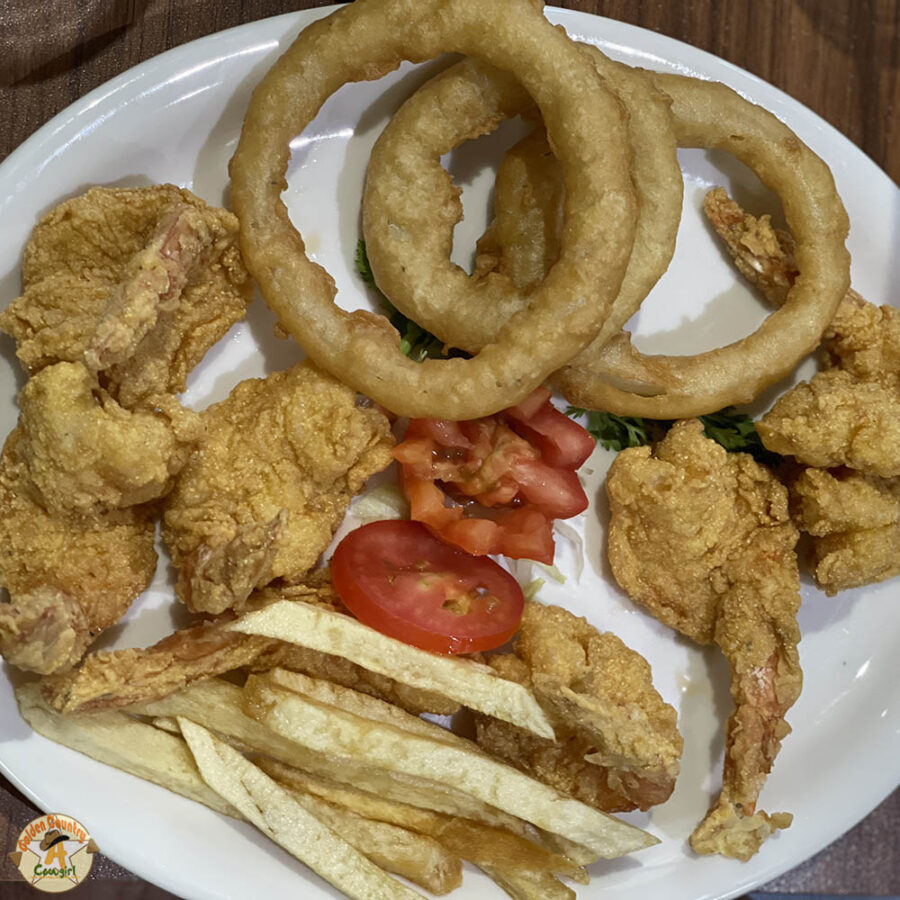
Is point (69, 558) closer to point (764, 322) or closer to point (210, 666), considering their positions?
point (210, 666)

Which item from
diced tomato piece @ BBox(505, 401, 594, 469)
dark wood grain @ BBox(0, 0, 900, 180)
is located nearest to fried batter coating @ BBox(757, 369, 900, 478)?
diced tomato piece @ BBox(505, 401, 594, 469)

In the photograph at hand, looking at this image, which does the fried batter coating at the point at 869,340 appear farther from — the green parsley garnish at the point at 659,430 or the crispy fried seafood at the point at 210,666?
the crispy fried seafood at the point at 210,666

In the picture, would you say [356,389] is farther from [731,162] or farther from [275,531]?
[731,162]

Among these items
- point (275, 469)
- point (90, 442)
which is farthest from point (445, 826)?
point (90, 442)

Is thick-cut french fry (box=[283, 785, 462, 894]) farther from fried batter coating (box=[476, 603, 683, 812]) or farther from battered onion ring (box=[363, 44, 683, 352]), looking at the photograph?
battered onion ring (box=[363, 44, 683, 352])

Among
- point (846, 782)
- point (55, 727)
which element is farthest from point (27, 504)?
point (846, 782)
